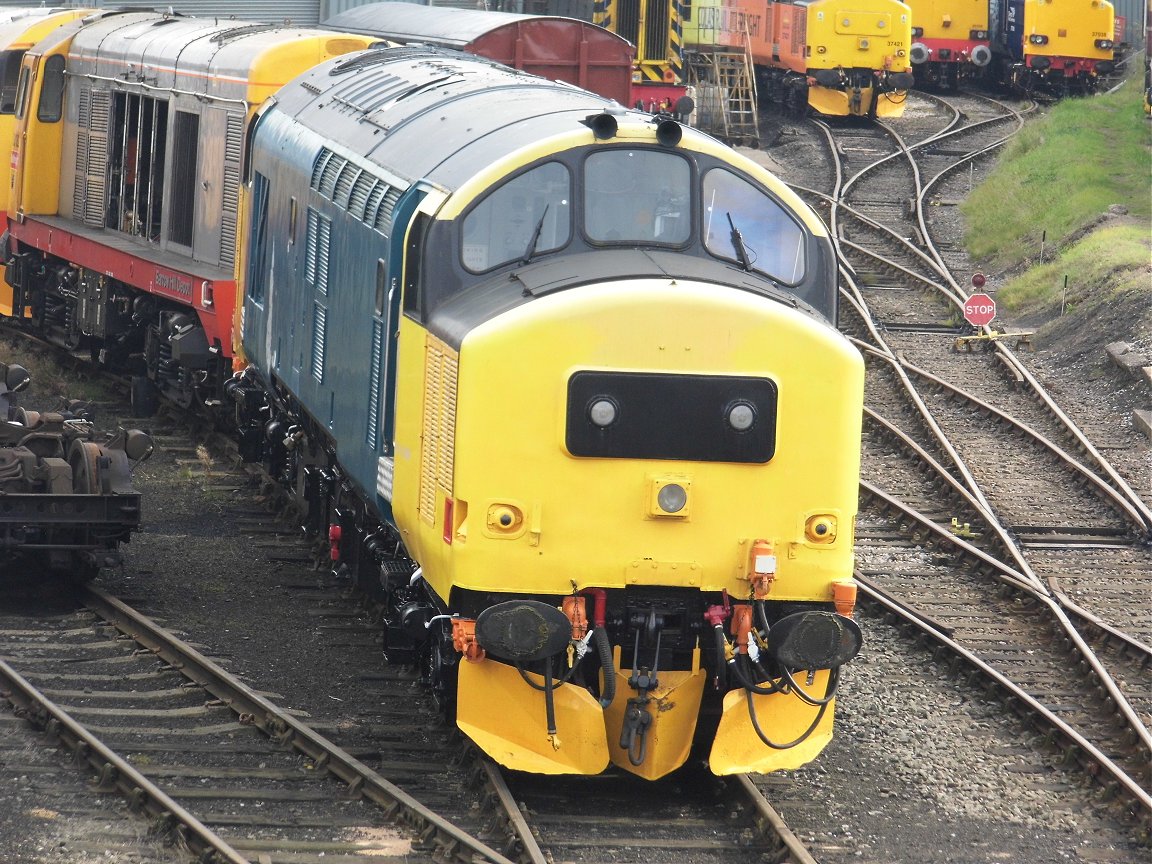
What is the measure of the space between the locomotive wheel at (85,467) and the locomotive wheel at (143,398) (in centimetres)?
610

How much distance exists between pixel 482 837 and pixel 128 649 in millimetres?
3722

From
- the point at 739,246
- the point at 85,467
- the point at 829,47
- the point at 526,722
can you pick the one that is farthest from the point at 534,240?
the point at 829,47

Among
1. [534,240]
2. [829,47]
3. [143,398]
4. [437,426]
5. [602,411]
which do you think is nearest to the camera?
[602,411]

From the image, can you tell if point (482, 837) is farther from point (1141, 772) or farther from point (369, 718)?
point (1141, 772)

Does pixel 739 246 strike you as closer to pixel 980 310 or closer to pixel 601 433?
pixel 601 433

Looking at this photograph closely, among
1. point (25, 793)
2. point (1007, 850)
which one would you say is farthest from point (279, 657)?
point (1007, 850)

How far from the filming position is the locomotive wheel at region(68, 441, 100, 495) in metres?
11.9

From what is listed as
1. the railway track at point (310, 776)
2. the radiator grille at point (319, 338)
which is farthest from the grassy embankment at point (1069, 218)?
the railway track at point (310, 776)

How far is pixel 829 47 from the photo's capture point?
35.8 m

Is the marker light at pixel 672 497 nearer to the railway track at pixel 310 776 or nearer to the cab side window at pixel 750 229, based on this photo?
the cab side window at pixel 750 229

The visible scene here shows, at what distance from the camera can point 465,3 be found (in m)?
37.9

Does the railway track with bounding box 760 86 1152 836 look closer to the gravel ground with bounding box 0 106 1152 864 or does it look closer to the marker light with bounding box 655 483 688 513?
the gravel ground with bounding box 0 106 1152 864

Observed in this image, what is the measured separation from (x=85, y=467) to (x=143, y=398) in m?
6.39

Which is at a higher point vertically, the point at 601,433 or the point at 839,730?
Result: the point at 601,433
